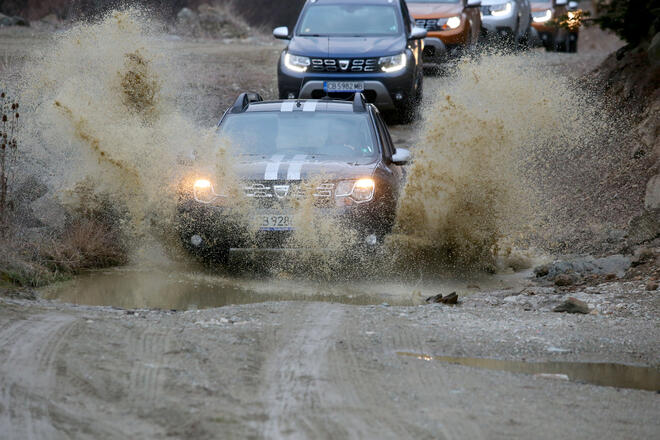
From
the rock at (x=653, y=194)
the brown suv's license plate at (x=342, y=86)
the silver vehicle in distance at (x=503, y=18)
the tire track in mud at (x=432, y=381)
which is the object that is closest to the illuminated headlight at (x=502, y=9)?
the silver vehicle in distance at (x=503, y=18)

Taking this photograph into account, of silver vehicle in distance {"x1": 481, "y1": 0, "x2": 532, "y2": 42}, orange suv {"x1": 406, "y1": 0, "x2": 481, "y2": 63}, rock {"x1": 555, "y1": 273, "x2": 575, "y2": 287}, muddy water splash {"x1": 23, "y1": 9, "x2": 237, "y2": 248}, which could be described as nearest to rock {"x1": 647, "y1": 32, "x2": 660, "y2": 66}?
orange suv {"x1": 406, "y1": 0, "x2": 481, "y2": 63}

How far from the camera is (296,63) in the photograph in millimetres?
15406

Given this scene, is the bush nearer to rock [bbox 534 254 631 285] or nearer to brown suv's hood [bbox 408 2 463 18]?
brown suv's hood [bbox 408 2 463 18]

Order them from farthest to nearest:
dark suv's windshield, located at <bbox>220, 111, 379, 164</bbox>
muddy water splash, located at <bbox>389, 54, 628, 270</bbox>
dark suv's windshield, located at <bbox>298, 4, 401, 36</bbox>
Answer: dark suv's windshield, located at <bbox>298, 4, 401, 36</bbox> → muddy water splash, located at <bbox>389, 54, 628, 270</bbox> → dark suv's windshield, located at <bbox>220, 111, 379, 164</bbox>

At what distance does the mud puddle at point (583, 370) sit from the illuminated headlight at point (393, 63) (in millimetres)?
9749

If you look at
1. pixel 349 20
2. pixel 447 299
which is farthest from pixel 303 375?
pixel 349 20

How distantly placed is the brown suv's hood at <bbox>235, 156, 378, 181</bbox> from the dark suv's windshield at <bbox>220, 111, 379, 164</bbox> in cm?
31

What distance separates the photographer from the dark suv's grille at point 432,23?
19672 mm

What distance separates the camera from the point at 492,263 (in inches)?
390

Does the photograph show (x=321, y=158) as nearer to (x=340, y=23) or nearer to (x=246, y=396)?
(x=246, y=396)

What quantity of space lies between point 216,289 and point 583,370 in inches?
145

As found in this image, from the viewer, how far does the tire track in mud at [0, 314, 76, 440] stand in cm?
464

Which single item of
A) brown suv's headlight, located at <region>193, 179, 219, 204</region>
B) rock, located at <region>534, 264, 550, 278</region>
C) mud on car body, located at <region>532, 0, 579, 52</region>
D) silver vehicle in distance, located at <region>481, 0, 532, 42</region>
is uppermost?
brown suv's headlight, located at <region>193, 179, 219, 204</region>

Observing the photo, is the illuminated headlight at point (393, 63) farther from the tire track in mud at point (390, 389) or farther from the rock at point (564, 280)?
the tire track in mud at point (390, 389)
